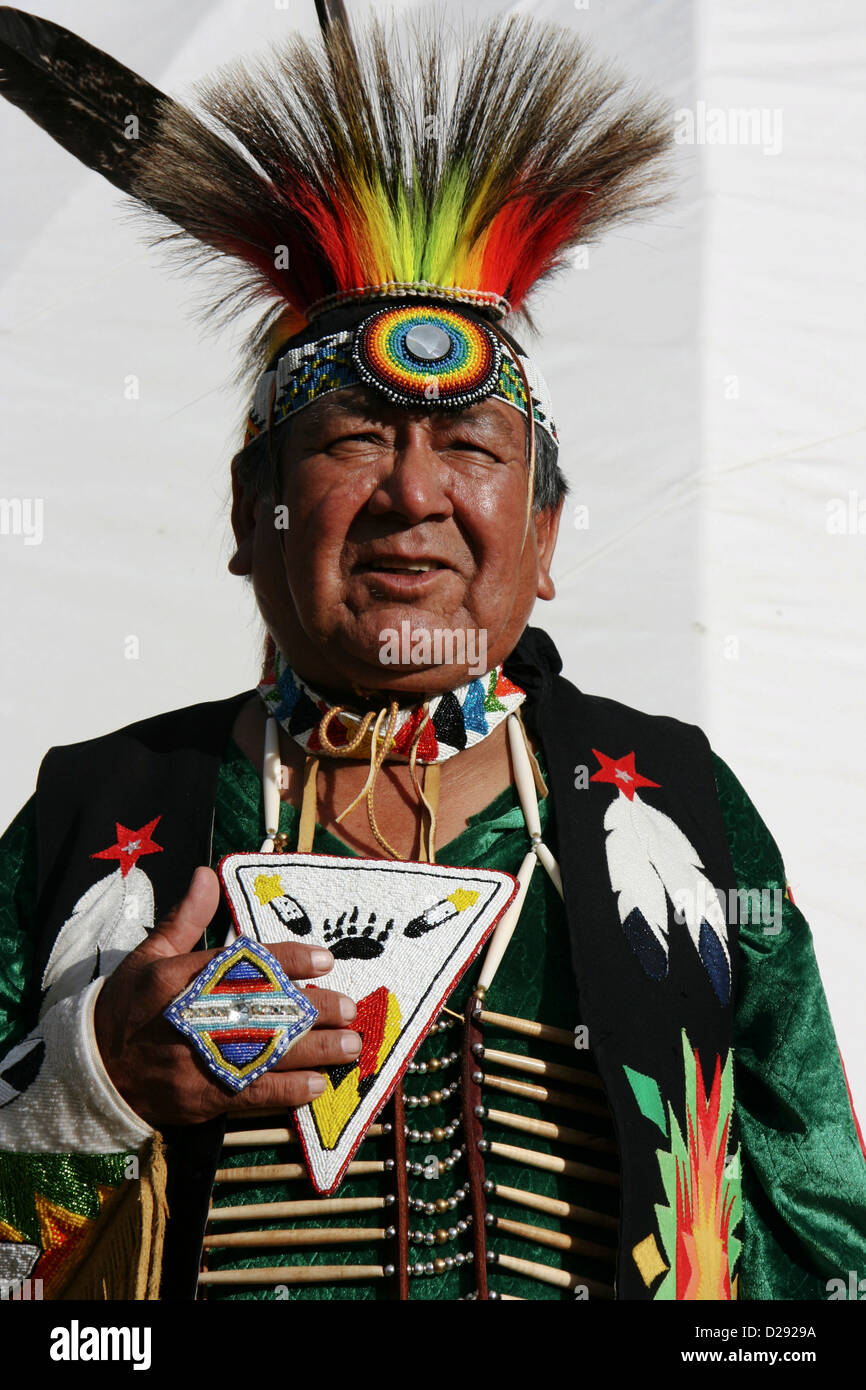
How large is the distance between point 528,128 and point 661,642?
6.71 feet

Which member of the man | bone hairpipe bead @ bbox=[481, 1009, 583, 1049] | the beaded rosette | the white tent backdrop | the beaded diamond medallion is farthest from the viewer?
the white tent backdrop

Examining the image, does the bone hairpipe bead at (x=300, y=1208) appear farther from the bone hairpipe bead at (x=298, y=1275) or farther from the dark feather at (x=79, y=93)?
the dark feather at (x=79, y=93)

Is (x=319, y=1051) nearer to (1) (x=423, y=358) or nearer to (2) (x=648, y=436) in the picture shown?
(1) (x=423, y=358)

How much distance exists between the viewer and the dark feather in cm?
269

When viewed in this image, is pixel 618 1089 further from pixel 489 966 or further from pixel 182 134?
pixel 182 134

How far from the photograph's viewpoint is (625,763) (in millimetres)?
2361

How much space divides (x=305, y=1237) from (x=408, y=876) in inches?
18.5

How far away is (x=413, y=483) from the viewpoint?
2.14 m

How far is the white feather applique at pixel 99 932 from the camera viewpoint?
2123 millimetres

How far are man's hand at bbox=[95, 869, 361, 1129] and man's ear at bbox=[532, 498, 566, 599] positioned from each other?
2.49 feet

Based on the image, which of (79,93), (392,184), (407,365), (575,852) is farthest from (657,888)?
(79,93)

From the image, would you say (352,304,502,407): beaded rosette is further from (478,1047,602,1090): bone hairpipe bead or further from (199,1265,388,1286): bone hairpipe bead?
(199,1265,388,1286): bone hairpipe bead

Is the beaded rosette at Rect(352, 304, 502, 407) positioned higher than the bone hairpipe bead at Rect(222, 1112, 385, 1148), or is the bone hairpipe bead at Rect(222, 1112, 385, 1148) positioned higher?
the beaded rosette at Rect(352, 304, 502, 407)

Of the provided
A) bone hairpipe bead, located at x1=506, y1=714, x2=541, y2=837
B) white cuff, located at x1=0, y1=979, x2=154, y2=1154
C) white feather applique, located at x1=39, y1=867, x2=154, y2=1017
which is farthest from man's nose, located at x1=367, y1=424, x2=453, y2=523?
white cuff, located at x1=0, y1=979, x2=154, y2=1154
